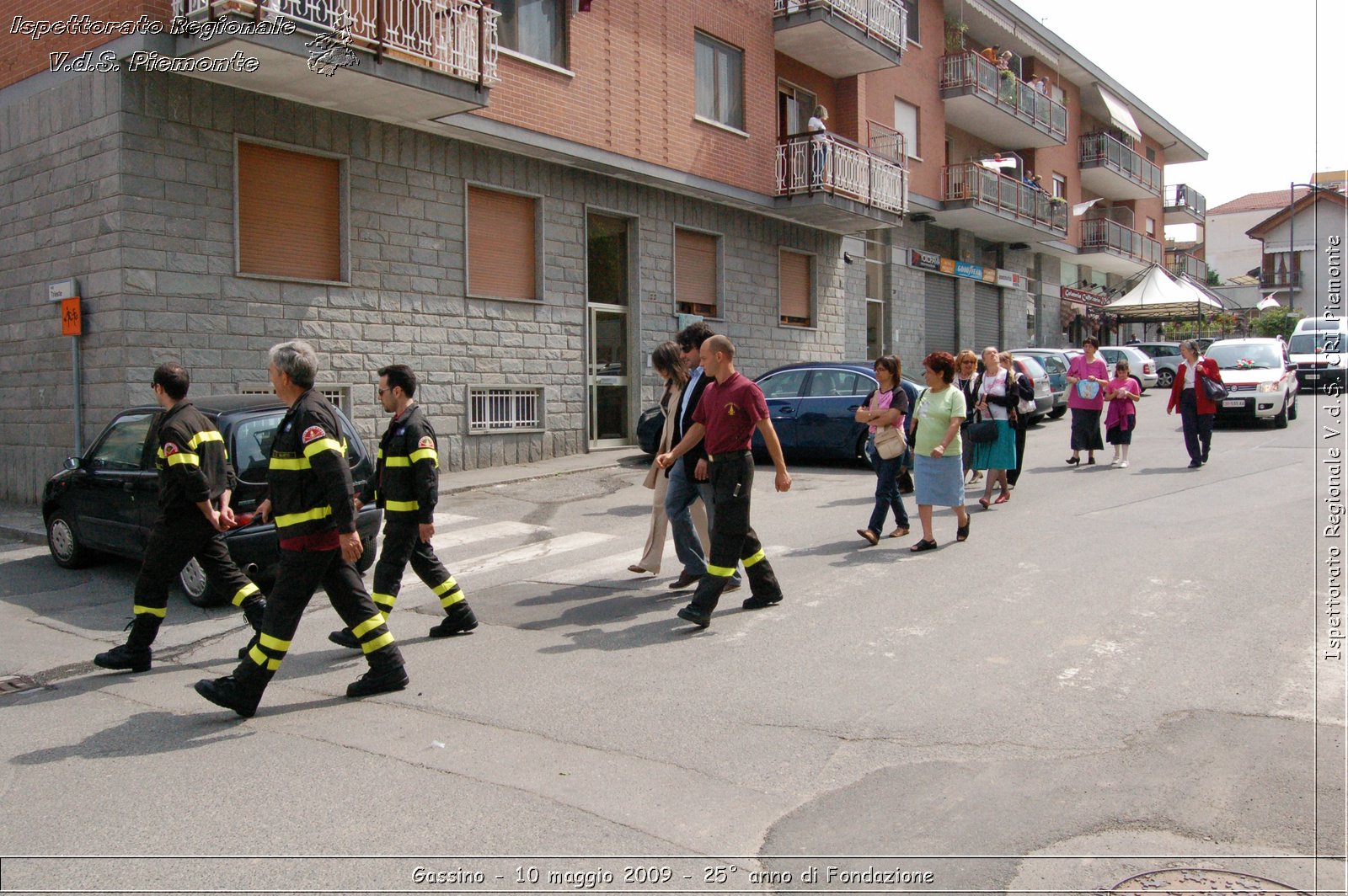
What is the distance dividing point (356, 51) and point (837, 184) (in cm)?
1078

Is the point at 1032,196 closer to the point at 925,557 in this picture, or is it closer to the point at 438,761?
the point at 925,557

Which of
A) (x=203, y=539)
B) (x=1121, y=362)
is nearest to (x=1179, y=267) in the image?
(x=1121, y=362)

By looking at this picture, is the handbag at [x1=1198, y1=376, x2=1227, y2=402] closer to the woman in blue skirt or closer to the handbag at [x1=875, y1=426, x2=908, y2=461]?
the woman in blue skirt

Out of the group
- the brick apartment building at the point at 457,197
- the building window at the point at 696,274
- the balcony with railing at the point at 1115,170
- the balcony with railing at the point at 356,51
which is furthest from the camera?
the balcony with railing at the point at 1115,170

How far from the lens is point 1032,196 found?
29812 millimetres

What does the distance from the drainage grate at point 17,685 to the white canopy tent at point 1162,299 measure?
3569cm

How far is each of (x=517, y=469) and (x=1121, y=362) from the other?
8577 mm

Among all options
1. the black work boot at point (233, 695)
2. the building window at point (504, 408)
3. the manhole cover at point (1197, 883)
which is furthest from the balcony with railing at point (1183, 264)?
the black work boot at point (233, 695)

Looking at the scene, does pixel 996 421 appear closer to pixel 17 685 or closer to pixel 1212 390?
pixel 1212 390

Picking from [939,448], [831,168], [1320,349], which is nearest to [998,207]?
[1320,349]

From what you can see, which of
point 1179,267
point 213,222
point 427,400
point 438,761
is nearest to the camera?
point 438,761

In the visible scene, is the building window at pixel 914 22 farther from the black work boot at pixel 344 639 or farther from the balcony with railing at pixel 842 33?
the black work boot at pixel 344 639

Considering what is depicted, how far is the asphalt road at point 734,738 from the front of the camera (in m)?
3.59

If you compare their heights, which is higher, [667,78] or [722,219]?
[667,78]
